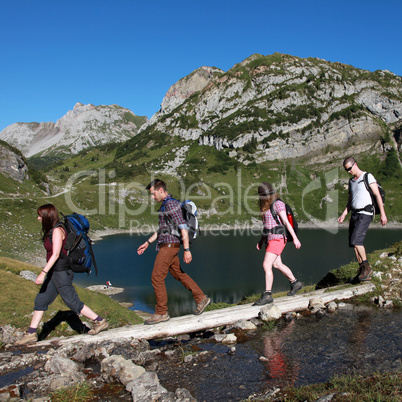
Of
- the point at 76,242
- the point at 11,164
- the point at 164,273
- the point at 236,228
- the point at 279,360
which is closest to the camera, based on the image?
the point at 279,360

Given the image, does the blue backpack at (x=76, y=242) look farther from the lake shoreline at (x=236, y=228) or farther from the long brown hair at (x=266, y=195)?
the lake shoreline at (x=236, y=228)

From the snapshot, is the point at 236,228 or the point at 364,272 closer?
the point at 364,272

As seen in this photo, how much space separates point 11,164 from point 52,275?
152138 millimetres

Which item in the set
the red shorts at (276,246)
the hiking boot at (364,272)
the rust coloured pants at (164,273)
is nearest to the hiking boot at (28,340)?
the rust coloured pants at (164,273)

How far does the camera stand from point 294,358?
7.15m

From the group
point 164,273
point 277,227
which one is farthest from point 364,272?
point 164,273

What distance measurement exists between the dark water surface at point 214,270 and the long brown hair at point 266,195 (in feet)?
130

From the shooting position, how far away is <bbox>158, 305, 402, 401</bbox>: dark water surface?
6.23 meters

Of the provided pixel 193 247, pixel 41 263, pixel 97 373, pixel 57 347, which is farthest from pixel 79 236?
pixel 193 247

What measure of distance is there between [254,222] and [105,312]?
168 metres

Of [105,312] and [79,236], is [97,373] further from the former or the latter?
[105,312]

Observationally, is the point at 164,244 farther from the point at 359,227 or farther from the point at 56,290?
the point at 359,227

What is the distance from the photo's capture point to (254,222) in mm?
179500

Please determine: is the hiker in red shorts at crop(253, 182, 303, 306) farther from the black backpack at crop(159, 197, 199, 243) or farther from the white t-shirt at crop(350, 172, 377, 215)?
the white t-shirt at crop(350, 172, 377, 215)
